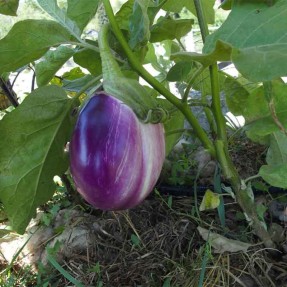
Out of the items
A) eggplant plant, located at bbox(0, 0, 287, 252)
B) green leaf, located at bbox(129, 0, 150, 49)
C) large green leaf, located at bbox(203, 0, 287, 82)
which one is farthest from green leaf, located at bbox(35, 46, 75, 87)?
large green leaf, located at bbox(203, 0, 287, 82)

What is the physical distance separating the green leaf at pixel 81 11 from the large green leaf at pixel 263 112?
0.25 meters

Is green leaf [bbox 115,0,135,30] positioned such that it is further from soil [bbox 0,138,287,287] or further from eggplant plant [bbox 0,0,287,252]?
soil [bbox 0,138,287,287]

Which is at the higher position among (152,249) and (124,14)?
(124,14)

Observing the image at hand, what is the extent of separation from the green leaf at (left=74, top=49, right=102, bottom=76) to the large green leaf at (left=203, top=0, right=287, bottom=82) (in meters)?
0.25

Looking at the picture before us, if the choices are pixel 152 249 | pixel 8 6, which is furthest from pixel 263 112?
pixel 8 6

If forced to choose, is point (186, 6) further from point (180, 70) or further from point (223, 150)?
point (223, 150)

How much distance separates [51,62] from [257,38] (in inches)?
12.1

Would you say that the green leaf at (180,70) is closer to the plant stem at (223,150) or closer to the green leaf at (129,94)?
the plant stem at (223,150)

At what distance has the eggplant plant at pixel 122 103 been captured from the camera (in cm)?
46

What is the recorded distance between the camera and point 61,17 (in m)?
0.57

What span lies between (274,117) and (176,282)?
0.98ft

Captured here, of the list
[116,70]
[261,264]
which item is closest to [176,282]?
[261,264]

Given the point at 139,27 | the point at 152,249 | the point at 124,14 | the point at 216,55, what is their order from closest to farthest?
the point at 216,55 → the point at 139,27 → the point at 124,14 → the point at 152,249

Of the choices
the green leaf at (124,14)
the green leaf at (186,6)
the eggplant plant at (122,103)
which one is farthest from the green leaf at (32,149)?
the green leaf at (186,6)
